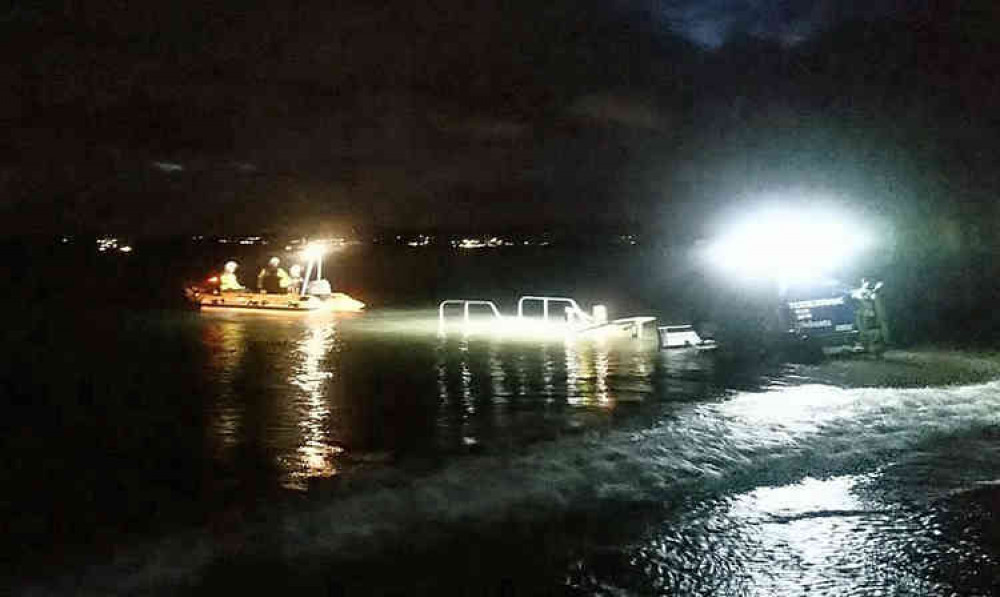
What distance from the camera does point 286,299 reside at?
3062 centimetres

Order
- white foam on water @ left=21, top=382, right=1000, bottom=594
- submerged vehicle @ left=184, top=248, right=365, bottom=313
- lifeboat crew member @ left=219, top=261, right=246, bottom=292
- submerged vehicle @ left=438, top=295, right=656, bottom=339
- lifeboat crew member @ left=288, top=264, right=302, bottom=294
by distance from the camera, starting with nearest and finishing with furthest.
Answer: white foam on water @ left=21, top=382, right=1000, bottom=594 < submerged vehicle @ left=438, top=295, right=656, bottom=339 < submerged vehicle @ left=184, top=248, right=365, bottom=313 < lifeboat crew member @ left=288, top=264, right=302, bottom=294 < lifeboat crew member @ left=219, top=261, right=246, bottom=292

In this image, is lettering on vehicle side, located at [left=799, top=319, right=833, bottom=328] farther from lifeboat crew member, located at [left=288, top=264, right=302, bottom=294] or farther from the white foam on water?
lifeboat crew member, located at [left=288, top=264, right=302, bottom=294]

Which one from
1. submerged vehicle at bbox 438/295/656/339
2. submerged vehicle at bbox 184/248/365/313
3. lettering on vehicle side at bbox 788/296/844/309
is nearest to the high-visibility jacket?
submerged vehicle at bbox 184/248/365/313

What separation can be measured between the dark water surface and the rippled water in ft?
0.10

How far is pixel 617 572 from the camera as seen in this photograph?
5.98 metres

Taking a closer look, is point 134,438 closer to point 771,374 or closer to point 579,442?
point 579,442

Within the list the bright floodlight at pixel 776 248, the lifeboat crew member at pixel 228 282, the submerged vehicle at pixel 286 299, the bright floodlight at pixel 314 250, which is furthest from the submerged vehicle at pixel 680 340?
the lifeboat crew member at pixel 228 282

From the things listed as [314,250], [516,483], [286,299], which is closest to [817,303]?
[516,483]

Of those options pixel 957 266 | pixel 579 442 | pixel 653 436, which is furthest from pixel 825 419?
pixel 957 266

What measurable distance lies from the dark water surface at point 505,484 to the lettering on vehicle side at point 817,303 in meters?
1.80

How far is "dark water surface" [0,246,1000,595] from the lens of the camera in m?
6.11

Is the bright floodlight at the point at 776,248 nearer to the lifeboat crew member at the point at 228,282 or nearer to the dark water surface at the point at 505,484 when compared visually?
the dark water surface at the point at 505,484

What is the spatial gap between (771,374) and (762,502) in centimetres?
734

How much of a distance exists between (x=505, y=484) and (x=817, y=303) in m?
10.0
